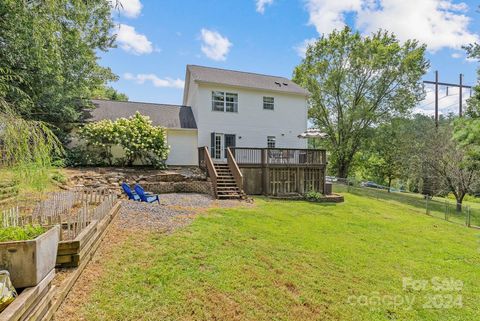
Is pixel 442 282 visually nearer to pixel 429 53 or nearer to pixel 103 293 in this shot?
pixel 103 293

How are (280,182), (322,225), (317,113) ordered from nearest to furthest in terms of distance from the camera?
(322,225), (280,182), (317,113)

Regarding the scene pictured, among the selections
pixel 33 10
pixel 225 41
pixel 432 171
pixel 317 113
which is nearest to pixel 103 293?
pixel 33 10

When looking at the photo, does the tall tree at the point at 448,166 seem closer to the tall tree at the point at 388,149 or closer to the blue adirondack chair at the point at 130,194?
the tall tree at the point at 388,149

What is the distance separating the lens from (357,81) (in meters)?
21.9

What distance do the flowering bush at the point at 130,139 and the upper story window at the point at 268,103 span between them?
7.07 m

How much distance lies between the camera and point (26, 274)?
2373 mm

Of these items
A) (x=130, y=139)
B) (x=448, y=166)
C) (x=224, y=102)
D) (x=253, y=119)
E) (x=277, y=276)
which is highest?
(x=224, y=102)

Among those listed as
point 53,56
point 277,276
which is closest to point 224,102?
point 53,56

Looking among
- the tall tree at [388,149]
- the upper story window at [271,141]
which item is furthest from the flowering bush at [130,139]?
the tall tree at [388,149]

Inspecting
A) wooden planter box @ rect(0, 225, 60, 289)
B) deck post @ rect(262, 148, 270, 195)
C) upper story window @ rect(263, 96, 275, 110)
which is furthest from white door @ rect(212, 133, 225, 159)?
wooden planter box @ rect(0, 225, 60, 289)

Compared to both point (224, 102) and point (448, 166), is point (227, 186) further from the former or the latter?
point (448, 166)

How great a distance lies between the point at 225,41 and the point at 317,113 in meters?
10.6

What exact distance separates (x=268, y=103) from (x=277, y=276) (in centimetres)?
1423

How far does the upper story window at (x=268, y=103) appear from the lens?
1700cm
